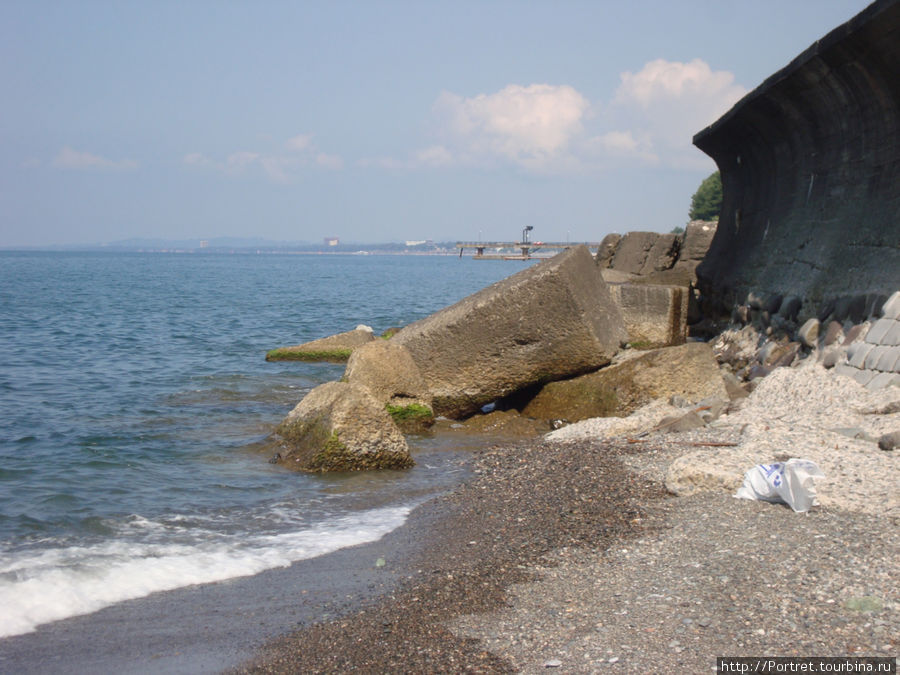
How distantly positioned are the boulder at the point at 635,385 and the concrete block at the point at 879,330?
1521 mm

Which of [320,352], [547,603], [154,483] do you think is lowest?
[154,483]

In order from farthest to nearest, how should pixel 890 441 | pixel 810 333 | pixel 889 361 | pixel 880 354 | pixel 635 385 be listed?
pixel 635 385 < pixel 810 333 < pixel 880 354 < pixel 889 361 < pixel 890 441

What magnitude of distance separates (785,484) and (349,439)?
3941 mm

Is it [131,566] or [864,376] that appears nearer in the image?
[131,566]

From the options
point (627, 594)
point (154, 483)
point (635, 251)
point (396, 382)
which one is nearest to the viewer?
point (627, 594)

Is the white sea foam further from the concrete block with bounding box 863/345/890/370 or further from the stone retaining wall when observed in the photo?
the concrete block with bounding box 863/345/890/370

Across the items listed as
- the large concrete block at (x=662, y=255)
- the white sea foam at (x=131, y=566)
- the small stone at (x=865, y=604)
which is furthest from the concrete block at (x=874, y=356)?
the large concrete block at (x=662, y=255)

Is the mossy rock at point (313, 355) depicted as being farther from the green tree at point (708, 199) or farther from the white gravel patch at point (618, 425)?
the green tree at point (708, 199)

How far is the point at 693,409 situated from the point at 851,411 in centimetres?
146

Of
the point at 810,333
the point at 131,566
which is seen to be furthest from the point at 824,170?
the point at 131,566

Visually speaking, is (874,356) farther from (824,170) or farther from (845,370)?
(824,170)

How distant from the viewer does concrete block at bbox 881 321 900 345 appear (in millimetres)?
7109

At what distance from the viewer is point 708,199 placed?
6450cm

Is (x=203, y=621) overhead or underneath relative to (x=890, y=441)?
underneath
